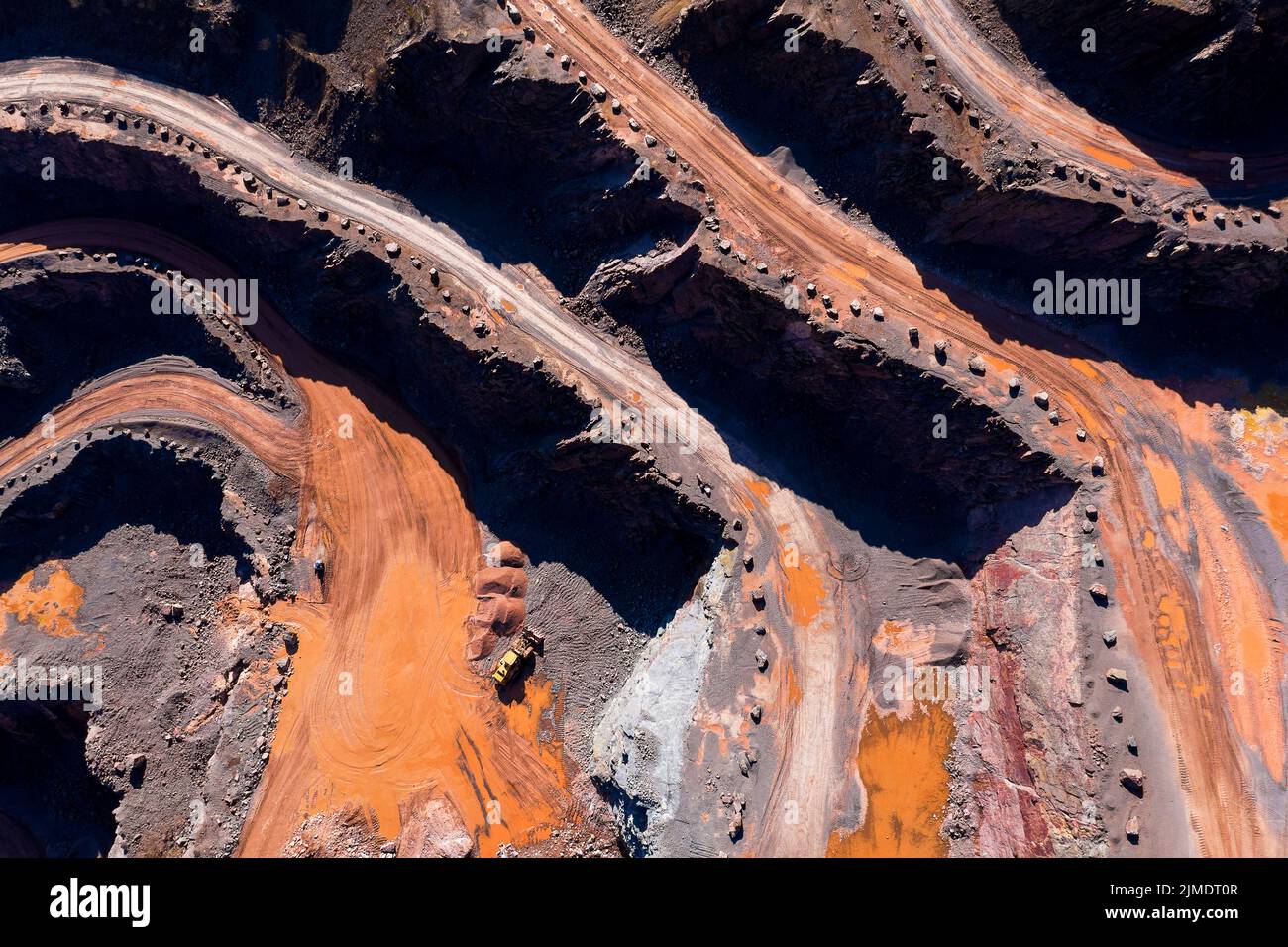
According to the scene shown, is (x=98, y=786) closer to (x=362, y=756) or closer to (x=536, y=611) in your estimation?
(x=362, y=756)

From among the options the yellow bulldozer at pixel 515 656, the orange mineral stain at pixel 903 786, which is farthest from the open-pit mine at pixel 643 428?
the yellow bulldozer at pixel 515 656

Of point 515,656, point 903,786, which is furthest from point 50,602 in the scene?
point 903,786

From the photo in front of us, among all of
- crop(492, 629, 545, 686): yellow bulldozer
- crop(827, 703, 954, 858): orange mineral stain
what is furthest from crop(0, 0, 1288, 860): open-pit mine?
crop(492, 629, 545, 686): yellow bulldozer

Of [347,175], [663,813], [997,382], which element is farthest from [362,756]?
[997,382]

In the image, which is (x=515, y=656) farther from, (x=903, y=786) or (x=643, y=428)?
(x=903, y=786)

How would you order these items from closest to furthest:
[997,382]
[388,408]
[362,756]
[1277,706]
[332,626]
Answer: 1. [1277,706]
2. [997,382]
3. [362,756]
4. [332,626]
5. [388,408]

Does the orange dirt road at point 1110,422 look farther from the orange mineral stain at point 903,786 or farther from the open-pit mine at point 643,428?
the orange mineral stain at point 903,786
